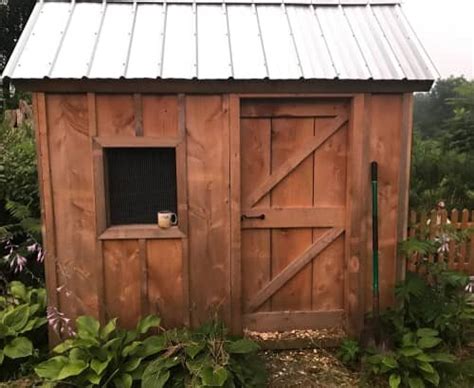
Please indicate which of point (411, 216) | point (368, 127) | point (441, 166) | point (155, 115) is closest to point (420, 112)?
point (441, 166)

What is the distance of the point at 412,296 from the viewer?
4309 millimetres

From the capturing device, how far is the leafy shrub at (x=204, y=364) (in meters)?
3.41

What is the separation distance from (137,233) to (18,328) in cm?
131

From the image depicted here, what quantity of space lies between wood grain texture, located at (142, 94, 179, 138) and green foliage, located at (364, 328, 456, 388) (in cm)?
257

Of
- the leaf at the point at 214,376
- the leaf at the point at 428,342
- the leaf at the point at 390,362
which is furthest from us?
the leaf at the point at 428,342

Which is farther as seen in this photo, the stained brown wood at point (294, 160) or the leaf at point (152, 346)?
the stained brown wood at point (294, 160)

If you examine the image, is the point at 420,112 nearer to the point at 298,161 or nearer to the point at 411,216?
the point at 411,216

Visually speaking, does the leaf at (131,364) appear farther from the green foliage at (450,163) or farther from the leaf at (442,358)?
the green foliage at (450,163)

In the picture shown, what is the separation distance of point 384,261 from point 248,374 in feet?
5.45

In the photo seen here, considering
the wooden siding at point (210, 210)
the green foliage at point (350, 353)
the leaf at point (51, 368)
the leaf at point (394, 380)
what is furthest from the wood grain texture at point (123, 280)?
the leaf at point (394, 380)

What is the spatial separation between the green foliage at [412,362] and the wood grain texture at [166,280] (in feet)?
5.63

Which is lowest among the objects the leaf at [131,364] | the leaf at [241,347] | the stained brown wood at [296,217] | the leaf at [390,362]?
the leaf at [390,362]

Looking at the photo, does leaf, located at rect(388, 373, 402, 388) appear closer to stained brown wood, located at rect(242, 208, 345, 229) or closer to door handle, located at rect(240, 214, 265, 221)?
stained brown wood, located at rect(242, 208, 345, 229)

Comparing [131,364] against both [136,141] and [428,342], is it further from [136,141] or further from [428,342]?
[428,342]
